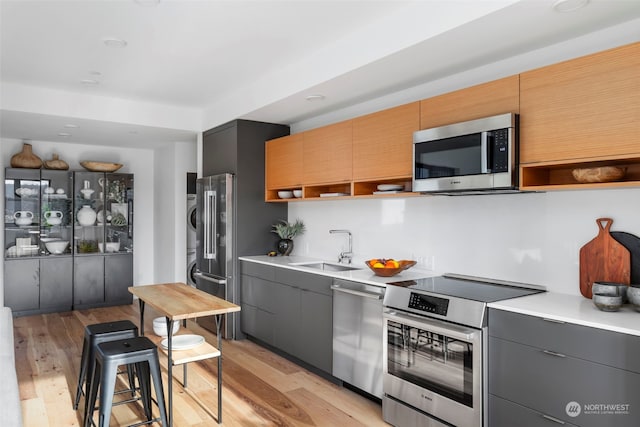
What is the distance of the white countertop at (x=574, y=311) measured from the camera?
1.95 metres

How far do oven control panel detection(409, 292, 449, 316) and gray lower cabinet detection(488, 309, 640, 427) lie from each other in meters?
0.27

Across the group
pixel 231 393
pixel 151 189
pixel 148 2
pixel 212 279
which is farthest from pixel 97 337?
pixel 151 189

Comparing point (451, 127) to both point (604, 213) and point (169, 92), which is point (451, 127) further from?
point (169, 92)

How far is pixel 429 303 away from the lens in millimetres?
2668

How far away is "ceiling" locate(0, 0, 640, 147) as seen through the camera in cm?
252

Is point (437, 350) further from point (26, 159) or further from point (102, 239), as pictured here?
point (26, 159)

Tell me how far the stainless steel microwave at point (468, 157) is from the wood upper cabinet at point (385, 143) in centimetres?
19

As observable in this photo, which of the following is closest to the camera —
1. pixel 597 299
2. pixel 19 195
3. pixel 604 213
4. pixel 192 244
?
pixel 597 299

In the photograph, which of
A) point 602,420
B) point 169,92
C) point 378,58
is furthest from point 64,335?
point 602,420

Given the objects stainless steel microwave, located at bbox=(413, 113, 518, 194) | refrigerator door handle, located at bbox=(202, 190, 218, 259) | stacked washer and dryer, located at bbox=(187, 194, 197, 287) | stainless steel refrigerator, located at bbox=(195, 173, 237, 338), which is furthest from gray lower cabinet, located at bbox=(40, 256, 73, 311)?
stainless steel microwave, located at bbox=(413, 113, 518, 194)

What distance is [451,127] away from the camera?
2.88 m

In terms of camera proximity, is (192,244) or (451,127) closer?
(451,127)

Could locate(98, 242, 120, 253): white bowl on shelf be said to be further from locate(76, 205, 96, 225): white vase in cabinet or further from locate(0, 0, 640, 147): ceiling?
locate(0, 0, 640, 147): ceiling

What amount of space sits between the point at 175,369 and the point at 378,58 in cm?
302
